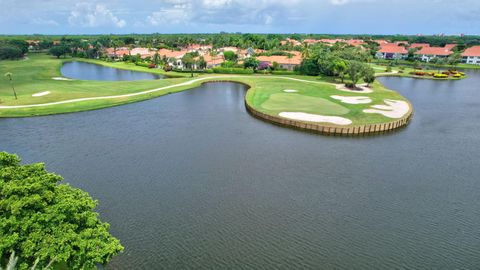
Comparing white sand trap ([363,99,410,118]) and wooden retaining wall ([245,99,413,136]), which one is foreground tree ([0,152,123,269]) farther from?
white sand trap ([363,99,410,118])

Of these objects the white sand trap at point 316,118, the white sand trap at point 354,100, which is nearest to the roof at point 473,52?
the white sand trap at point 354,100

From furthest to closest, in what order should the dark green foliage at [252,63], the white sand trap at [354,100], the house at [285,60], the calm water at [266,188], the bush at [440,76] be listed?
the house at [285,60], the dark green foliage at [252,63], the bush at [440,76], the white sand trap at [354,100], the calm water at [266,188]

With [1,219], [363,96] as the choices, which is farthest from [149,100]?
[1,219]

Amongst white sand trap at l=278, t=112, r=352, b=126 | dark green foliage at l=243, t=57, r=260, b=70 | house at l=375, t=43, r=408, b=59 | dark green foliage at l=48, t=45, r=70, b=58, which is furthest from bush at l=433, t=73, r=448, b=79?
dark green foliage at l=48, t=45, r=70, b=58

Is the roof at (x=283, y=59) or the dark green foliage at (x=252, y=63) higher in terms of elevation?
the roof at (x=283, y=59)

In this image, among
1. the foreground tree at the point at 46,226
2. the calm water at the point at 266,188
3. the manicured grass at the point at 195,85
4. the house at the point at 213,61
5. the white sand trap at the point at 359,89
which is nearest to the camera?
the foreground tree at the point at 46,226

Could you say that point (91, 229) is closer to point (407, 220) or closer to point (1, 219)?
point (1, 219)

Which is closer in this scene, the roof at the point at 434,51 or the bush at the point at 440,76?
the bush at the point at 440,76

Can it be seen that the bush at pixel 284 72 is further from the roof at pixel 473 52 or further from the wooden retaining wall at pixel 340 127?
the roof at pixel 473 52

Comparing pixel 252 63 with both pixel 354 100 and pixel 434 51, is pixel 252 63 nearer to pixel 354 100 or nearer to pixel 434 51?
pixel 354 100
